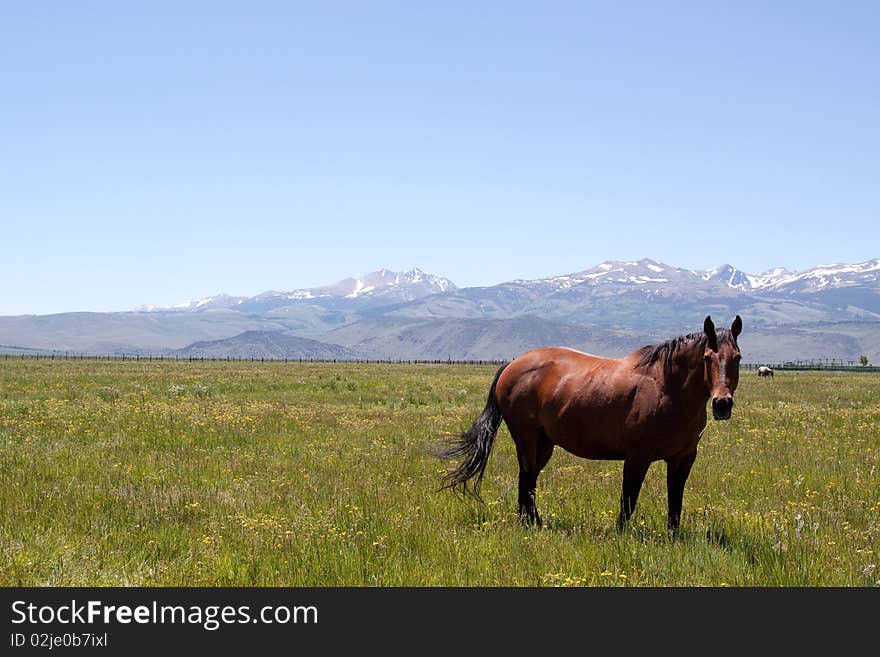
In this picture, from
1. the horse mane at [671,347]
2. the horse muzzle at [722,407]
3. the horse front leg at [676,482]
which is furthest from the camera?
the horse front leg at [676,482]

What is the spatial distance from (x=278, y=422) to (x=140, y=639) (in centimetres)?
1556

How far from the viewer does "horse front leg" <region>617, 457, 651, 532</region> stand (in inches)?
361

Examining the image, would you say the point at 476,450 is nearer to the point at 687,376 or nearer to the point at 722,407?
the point at 687,376

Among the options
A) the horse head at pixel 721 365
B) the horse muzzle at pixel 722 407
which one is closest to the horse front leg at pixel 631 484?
the horse head at pixel 721 365

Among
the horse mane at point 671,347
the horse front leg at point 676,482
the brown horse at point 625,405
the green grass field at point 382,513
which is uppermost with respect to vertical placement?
the horse mane at point 671,347

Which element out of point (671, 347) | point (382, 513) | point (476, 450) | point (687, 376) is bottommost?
point (382, 513)

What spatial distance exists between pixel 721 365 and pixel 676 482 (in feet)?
6.19

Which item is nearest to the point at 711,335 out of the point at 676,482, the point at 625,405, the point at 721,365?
the point at 721,365

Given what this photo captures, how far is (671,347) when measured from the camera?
9.45 meters

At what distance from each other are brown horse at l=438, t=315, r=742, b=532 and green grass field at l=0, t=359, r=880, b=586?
0.67 metres

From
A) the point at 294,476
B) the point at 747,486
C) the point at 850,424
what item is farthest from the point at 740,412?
the point at 294,476

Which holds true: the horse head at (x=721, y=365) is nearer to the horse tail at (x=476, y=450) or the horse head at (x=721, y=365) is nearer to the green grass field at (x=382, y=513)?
the green grass field at (x=382, y=513)

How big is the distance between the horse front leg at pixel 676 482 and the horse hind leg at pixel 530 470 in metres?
1.69

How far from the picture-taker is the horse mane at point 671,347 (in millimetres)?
8698
